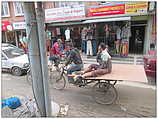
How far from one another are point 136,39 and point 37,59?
870 cm

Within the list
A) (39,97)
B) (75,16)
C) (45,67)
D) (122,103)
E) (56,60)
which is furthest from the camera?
(75,16)

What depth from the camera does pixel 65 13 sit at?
330 inches

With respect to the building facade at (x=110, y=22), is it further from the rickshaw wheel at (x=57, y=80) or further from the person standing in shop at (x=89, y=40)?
the rickshaw wheel at (x=57, y=80)

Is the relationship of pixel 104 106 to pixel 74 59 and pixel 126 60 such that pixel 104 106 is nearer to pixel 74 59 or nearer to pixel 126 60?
pixel 74 59

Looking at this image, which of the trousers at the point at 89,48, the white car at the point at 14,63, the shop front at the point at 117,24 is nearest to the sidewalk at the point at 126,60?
the shop front at the point at 117,24

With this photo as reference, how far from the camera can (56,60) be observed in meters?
4.39

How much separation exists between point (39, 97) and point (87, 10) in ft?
24.1

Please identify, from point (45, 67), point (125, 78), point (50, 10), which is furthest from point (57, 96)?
point (50, 10)

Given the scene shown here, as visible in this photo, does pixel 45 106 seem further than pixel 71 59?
No

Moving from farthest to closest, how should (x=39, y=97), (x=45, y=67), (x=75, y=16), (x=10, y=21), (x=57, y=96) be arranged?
(x=10, y=21) < (x=75, y=16) < (x=57, y=96) < (x=39, y=97) < (x=45, y=67)

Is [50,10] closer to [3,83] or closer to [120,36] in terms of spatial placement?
[120,36]

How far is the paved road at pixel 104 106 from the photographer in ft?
9.26

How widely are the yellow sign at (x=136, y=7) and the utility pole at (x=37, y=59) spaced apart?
20.6 ft

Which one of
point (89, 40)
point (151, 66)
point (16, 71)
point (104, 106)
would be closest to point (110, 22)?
point (89, 40)
